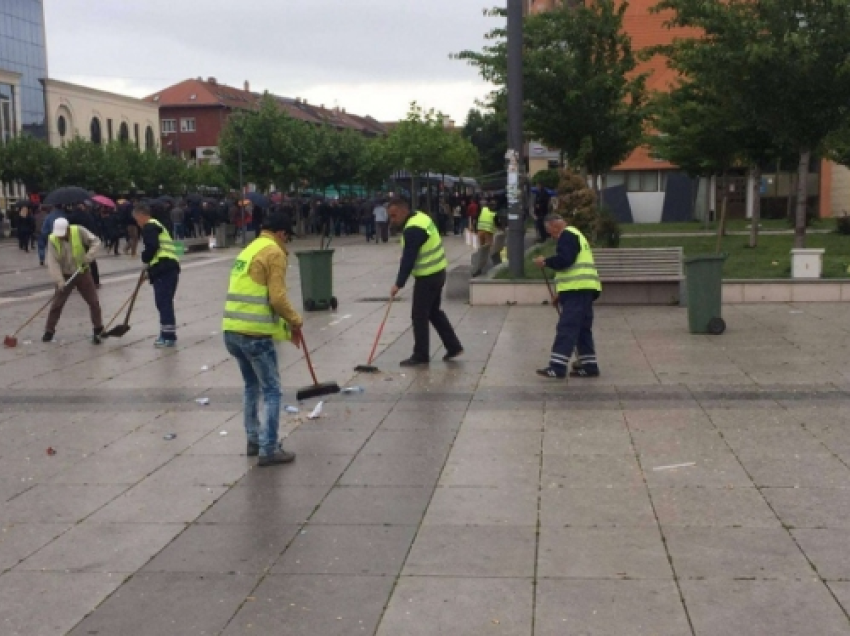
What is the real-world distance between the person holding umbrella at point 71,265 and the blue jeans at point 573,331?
19.8 ft

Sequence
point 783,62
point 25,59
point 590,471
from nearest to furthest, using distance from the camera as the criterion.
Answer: point 590,471
point 783,62
point 25,59

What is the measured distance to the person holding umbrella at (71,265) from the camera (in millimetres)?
13352

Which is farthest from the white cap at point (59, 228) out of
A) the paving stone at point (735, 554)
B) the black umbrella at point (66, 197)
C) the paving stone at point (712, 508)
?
the paving stone at point (735, 554)

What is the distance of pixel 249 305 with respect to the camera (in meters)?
7.18

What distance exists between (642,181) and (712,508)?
42.0 meters

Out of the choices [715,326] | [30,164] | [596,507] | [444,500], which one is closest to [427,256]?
[715,326]

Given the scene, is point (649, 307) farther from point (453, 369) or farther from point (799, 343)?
point (453, 369)

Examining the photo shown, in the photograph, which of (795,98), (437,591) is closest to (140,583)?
(437,591)

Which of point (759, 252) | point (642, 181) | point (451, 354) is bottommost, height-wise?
point (451, 354)

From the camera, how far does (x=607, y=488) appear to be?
6500 mm

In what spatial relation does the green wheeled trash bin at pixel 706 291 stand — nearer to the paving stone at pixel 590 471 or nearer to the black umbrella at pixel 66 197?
the paving stone at pixel 590 471

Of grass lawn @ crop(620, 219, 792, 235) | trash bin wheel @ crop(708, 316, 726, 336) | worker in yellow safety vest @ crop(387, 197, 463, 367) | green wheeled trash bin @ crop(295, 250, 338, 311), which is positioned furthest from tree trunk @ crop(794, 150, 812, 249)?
grass lawn @ crop(620, 219, 792, 235)

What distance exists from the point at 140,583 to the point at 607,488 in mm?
2744

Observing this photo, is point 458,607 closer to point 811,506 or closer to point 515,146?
point 811,506
